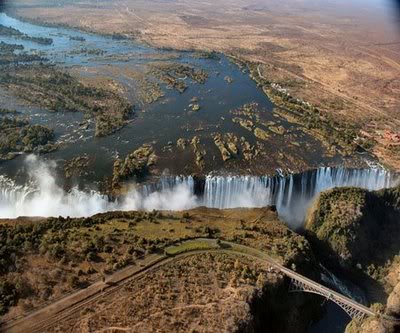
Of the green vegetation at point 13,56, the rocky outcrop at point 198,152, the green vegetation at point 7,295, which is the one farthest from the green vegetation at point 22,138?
the green vegetation at point 13,56

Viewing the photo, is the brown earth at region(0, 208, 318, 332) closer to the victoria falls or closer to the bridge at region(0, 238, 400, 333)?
the victoria falls

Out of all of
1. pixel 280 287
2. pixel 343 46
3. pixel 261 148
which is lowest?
pixel 280 287

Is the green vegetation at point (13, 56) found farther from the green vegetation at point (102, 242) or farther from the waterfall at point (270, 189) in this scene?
the green vegetation at point (102, 242)

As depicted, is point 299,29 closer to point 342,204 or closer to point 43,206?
point 342,204

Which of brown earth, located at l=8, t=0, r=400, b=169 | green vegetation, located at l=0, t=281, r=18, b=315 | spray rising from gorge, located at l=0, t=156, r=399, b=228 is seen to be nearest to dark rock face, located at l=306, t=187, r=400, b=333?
spray rising from gorge, located at l=0, t=156, r=399, b=228

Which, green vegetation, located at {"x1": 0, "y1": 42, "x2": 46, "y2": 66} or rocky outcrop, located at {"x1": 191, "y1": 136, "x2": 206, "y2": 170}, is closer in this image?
rocky outcrop, located at {"x1": 191, "y1": 136, "x2": 206, "y2": 170}

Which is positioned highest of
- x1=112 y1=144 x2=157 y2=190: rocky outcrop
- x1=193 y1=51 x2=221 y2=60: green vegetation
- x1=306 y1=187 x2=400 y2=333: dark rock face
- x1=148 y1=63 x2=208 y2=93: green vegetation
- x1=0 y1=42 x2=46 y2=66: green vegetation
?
x1=193 y1=51 x2=221 y2=60: green vegetation

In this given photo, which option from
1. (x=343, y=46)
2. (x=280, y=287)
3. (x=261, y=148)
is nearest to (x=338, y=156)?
(x=261, y=148)
